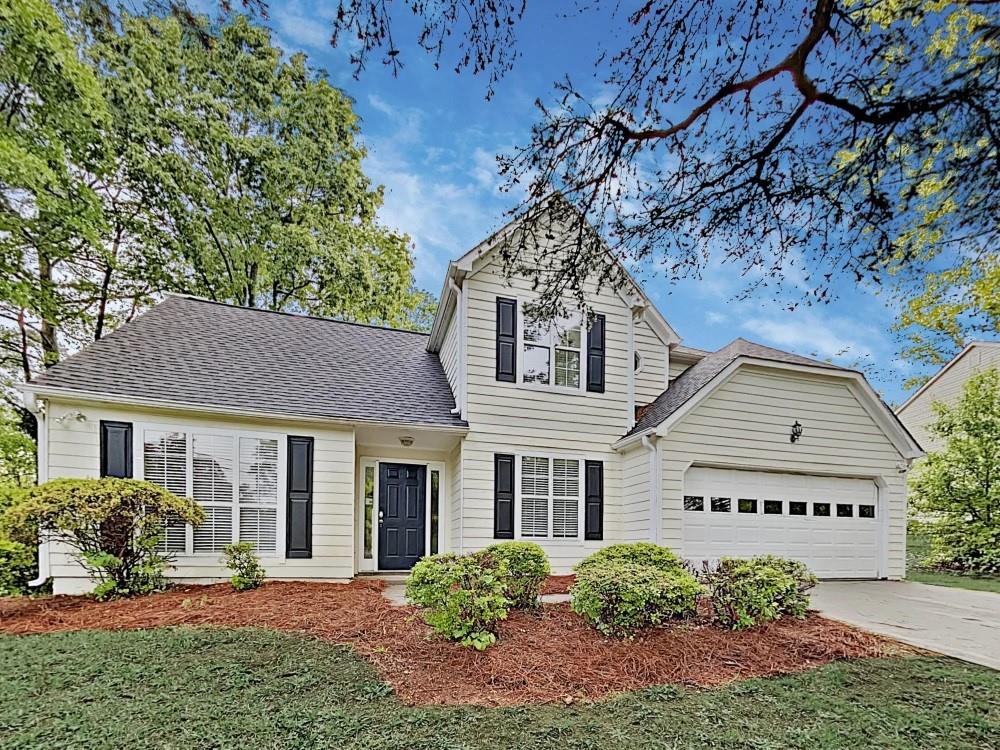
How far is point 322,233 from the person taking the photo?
15102 mm

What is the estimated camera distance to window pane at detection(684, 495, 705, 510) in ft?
28.4

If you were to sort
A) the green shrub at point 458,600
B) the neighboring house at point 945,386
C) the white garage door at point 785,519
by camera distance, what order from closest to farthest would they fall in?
the green shrub at point 458,600, the white garage door at point 785,519, the neighboring house at point 945,386

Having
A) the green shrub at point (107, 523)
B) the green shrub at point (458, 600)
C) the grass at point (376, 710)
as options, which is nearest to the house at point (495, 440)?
the green shrub at point (107, 523)

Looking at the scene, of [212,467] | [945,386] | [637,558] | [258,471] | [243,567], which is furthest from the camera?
[945,386]

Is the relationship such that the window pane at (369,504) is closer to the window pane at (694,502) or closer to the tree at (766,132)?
the window pane at (694,502)

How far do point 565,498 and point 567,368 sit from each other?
7.42 ft

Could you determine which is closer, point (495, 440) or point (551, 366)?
point (495, 440)

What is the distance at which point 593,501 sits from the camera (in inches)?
360

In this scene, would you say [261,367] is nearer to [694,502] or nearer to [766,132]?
[694,502]

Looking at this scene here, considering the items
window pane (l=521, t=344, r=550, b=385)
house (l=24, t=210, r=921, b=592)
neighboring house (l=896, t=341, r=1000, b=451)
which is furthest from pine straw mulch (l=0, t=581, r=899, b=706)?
neighboring house (l=896, t=341, r=1000, b=451)

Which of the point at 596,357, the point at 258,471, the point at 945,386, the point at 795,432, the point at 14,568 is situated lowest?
the point at 14,568

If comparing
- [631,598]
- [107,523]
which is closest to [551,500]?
[631,598]

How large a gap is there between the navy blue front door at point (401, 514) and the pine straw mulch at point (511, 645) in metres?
3.30

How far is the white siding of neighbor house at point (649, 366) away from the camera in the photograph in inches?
402
